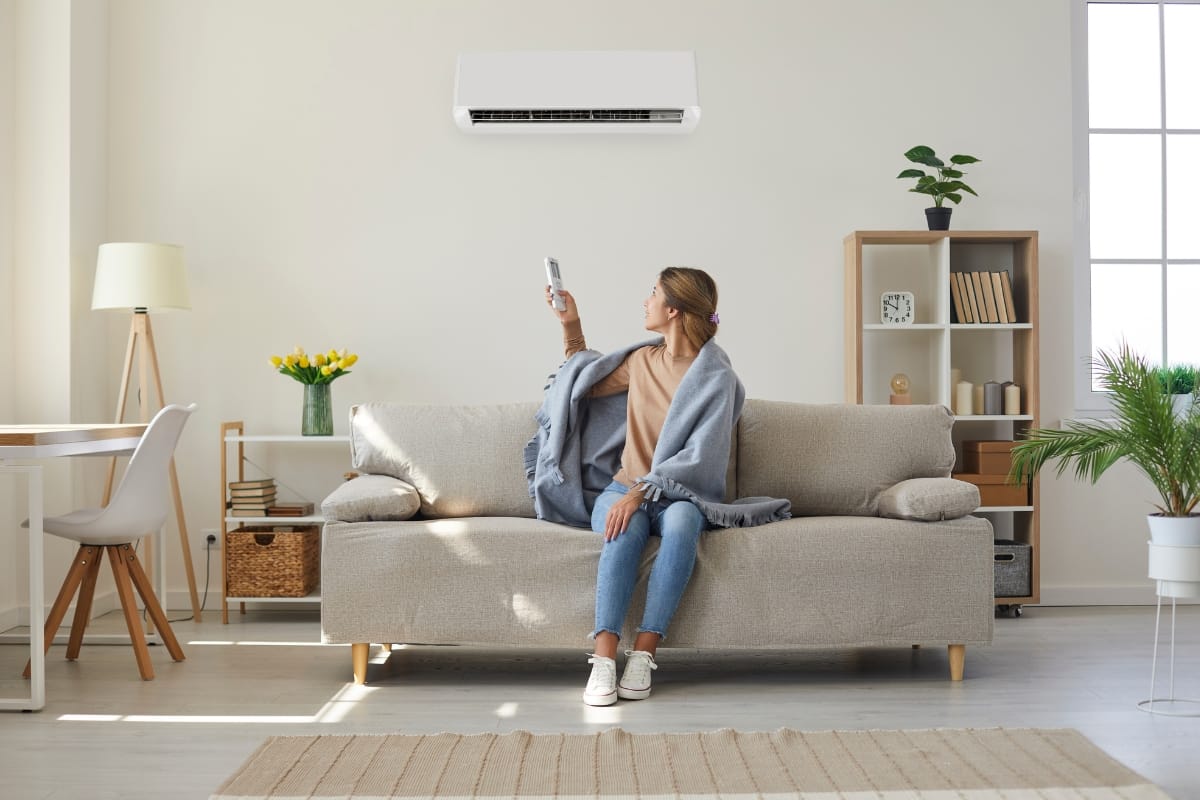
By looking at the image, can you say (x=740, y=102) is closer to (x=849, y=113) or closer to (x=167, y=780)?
(x=849, y=113)

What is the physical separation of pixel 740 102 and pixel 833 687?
2462mm

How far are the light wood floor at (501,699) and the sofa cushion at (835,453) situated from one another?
52 cm

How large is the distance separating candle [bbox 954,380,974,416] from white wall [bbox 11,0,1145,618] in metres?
0.47

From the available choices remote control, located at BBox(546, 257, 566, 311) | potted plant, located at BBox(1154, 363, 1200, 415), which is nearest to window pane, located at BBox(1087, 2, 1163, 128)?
potted plant, located at BBox(1154, 363, 1200, 415)

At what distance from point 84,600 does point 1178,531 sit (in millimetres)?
3043

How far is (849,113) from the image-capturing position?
465 cm

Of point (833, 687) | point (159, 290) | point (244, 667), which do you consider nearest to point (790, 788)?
point (833, 687)

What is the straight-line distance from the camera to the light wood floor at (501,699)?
2518 mm

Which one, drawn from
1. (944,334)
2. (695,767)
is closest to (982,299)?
(944,334)

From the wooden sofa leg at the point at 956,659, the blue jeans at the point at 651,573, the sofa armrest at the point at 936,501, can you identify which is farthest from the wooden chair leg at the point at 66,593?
the wooden sofa leg at the point at 956,659

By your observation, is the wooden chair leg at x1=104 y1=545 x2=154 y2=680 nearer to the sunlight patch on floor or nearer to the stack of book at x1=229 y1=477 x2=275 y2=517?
the sunlight patch on floor

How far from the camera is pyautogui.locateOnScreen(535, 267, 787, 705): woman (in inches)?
121

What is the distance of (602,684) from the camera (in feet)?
9.75

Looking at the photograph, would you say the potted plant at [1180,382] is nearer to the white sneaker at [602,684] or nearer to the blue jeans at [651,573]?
the blue jeans at [651,573]
